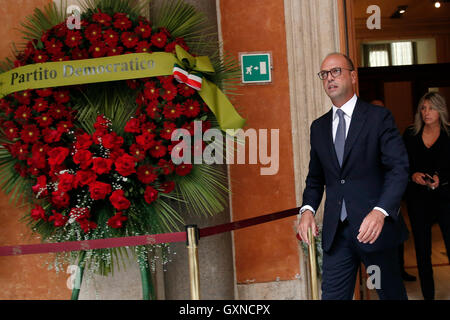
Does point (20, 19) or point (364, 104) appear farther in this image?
point (20, 19)

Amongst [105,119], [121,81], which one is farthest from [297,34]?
[105,119]

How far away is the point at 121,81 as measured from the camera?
9.17ft

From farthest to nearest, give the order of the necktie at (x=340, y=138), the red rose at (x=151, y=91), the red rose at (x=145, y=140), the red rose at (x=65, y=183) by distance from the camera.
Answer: the red rose at (x=151, y=91), the red rose at (x=145, y=140), the red rose at (x=65, y=183), the necktie at (x=340, y=138)

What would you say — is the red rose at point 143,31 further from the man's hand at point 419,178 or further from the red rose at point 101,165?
the man's hand at point 419,178

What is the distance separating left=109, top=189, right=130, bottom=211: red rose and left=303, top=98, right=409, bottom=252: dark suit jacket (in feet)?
3.43

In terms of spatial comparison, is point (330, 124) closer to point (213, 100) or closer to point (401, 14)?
point (213, 100)

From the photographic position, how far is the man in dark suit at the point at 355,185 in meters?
2.01

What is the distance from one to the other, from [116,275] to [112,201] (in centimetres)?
83

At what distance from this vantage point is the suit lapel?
2094 millimetres

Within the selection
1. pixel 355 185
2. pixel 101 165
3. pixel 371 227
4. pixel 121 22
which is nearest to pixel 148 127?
pixel 101 165

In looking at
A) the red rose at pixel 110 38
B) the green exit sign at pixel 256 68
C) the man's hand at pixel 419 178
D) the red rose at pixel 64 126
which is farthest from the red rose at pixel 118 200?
the man's hand at pixel 419 178

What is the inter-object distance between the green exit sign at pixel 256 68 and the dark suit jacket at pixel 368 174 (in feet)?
4.68

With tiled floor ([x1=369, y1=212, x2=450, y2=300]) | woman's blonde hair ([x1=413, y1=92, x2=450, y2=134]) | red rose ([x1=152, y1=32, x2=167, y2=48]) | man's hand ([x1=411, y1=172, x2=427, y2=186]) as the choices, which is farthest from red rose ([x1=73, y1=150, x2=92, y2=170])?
tiled floor ([x1=369, y1=212, x2=450, y2=300])
